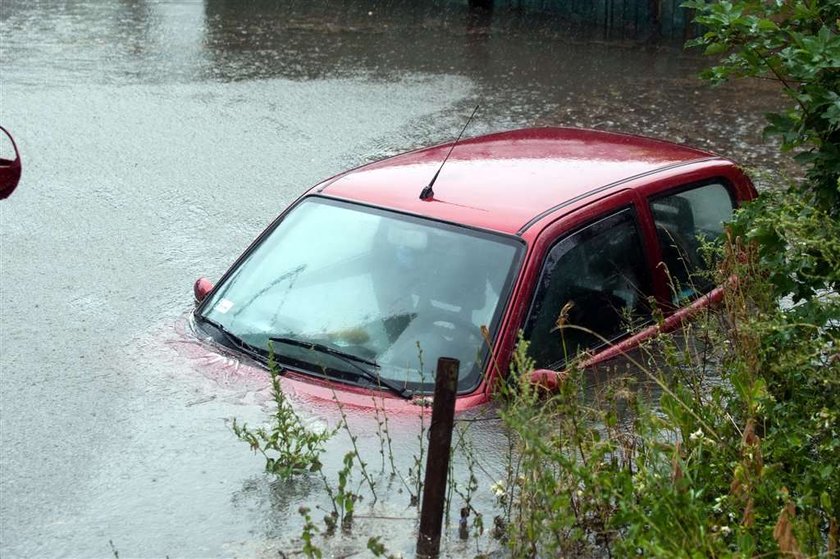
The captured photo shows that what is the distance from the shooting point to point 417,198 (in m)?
5.66

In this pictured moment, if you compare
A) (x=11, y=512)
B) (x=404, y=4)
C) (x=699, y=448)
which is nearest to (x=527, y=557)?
(x=699, y=448)

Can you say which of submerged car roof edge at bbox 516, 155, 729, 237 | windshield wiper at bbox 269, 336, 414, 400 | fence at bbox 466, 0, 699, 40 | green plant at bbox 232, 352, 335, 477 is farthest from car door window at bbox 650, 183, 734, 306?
fence at bbox 466, 0, 699, 40

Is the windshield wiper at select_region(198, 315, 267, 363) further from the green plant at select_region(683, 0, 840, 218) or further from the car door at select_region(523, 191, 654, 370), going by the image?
the green plant at select_region(683, 0, 840, 218)

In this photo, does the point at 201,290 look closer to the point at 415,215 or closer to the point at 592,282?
the point at 415,215

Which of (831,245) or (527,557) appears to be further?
(831,245)

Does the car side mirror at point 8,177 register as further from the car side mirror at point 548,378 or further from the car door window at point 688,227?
the car door window at point 688,227

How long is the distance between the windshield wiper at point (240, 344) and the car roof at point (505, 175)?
31.3 inches

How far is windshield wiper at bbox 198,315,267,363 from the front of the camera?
17.9ft

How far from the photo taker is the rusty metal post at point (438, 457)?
394 cm

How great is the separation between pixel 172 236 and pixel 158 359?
3.32 m

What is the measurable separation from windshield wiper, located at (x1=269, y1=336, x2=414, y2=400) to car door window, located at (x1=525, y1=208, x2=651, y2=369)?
Result: 560mm

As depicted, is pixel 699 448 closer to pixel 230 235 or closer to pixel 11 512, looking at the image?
pixel 11 512

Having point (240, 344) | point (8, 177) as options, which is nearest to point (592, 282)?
point (240, 344)

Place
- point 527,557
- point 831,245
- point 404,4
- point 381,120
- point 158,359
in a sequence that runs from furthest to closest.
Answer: point 404,4 → point 381,120 → point 158,359 → point 831,245 → point 527,557
